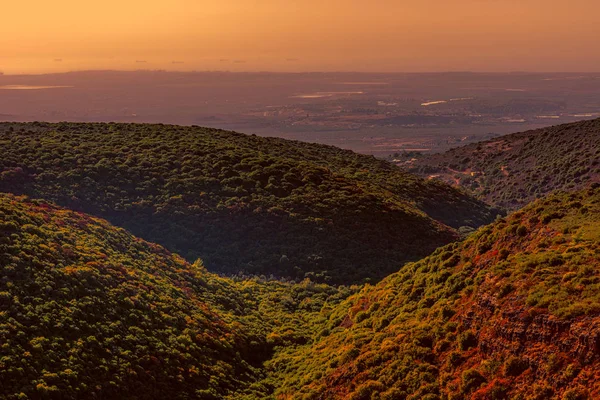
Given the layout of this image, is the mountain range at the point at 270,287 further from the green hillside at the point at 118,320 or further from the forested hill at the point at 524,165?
the forested hill at the point at 524,165

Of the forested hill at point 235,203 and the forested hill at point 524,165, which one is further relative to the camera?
the forested hill at point 524,165

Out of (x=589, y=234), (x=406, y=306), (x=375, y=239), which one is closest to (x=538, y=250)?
(x=589, y=234)

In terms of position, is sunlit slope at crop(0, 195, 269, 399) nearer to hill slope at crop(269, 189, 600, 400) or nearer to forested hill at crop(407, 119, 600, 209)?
hill slope at crop(269, 189, 600, 400)

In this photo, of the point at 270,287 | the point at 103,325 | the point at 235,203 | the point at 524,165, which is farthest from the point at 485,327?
the point at 524,165

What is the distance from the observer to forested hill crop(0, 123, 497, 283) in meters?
50.0

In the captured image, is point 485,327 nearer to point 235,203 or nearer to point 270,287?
point 270,287

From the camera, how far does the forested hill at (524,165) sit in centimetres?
8706

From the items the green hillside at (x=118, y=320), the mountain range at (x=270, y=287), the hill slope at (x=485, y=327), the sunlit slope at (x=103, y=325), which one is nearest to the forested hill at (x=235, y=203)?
the mountain range at (x=270, y=287)

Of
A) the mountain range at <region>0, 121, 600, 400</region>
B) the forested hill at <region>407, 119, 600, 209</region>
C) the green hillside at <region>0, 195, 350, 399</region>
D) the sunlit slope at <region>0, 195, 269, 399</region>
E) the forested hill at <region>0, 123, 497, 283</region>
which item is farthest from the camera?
the forested hill at <region>407, 119, 600, 209</region>

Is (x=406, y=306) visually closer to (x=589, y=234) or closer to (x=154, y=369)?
(x=589, y=234)

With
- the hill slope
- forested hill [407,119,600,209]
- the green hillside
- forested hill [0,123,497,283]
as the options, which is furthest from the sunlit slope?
forested hill [407,119,600,209]

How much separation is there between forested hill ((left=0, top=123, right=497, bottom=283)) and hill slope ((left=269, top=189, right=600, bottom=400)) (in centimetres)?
1604

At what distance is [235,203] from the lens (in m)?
56.6

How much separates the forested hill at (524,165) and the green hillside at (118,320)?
55.4 m
